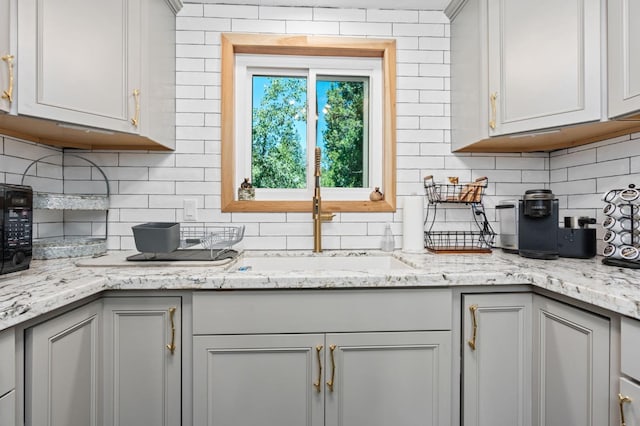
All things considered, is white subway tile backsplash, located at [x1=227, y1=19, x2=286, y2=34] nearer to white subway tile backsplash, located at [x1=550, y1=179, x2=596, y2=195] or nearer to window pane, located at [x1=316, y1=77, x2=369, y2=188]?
window pane, located at [x1=316, y1=77, x2=369, y2=188]

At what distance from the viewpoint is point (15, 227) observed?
1197 mm

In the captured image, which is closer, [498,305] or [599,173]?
[498,305]

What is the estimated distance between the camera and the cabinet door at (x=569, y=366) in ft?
3.26

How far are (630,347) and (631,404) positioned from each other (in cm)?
15

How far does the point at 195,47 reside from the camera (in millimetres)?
1886

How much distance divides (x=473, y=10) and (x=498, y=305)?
1.46 metres

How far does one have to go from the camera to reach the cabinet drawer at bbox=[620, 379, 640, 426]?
0.87 meters

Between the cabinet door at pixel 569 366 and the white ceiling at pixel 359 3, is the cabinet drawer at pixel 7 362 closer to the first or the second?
the cabinet door at pixel 569 366

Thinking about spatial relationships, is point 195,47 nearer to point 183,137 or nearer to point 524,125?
point 183,137

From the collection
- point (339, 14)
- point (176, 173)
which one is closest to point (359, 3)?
point (339, 14)

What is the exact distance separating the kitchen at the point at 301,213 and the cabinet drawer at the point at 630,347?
1069mm

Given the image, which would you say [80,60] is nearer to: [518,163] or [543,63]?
[543,63]

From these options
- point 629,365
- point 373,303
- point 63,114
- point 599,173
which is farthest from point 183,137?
point 599,173

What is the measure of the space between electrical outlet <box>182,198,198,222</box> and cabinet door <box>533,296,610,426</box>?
1.67m
